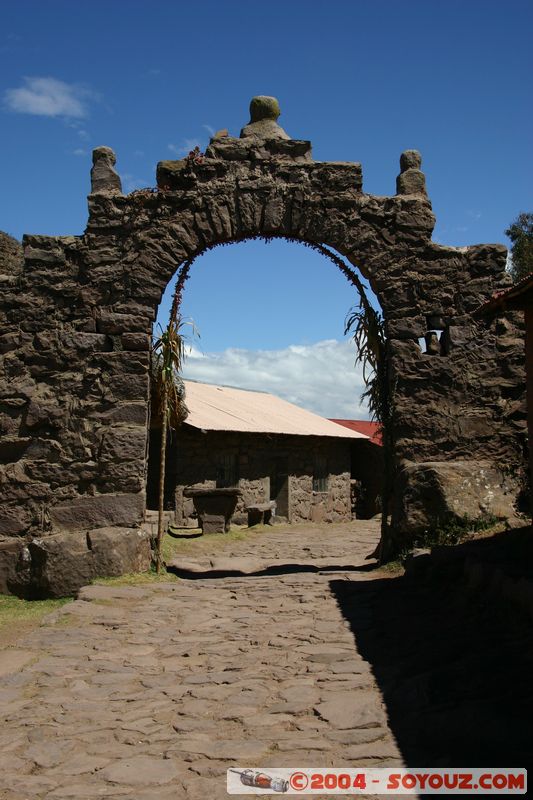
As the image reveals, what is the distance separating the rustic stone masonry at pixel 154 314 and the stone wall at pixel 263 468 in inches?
394

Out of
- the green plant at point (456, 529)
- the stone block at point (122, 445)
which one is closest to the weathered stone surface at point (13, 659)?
the stone block at point (122, 445)

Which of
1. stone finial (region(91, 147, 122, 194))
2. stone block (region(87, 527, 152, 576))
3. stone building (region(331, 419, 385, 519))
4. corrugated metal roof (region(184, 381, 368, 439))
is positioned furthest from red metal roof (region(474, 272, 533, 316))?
stone building (region(331, 419, 385, 519))

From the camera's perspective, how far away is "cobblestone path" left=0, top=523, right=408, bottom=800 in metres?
3.23

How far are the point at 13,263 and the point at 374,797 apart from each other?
9.17 m

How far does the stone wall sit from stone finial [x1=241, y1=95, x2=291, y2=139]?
34.0ft

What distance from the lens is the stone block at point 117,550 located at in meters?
7.62

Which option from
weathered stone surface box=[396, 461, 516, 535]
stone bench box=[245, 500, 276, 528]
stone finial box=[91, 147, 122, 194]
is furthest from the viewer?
stone bench box=[245, 500, 276, 528]

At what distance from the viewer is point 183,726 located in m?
3.77

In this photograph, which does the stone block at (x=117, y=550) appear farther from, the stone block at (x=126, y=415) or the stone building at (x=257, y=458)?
the stone building at (x=257, y=458)

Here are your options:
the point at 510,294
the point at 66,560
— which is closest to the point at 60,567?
the point at 66,560

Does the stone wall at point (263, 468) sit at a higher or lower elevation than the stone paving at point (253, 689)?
higher

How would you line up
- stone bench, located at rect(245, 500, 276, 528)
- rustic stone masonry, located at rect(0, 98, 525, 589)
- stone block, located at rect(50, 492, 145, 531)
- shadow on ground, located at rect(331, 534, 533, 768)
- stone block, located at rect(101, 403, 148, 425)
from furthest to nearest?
stone bench, located at rect(245, 500, 276, 528)
stone block, located at rect(101, 403, 148, 425)
rustic stone masonry, located at rect(0, 98, 525, 589)
stone block, located at rect(50, 492, 145, 531)
shadow on ground, located at rect(331, 534, 533, 768)

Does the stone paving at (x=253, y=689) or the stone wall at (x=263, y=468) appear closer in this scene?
the stone paving at (x=253, y=689)

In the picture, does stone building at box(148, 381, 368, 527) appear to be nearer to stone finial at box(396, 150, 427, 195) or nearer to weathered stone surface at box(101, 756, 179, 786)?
stone finial at box(396, 150, 427, 195)
